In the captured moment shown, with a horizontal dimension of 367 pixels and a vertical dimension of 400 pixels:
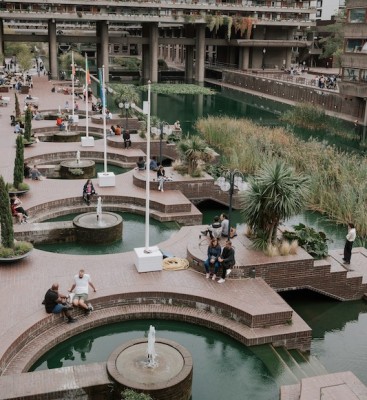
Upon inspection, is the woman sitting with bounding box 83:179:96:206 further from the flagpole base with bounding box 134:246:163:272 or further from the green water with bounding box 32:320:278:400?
the green water with bounding box 32:320:278:400

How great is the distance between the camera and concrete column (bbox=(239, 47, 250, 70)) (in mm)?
80500

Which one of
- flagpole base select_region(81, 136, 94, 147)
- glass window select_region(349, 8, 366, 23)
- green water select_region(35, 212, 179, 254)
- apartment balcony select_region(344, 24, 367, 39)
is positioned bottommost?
green water select_region(35, 212, 179, 254)

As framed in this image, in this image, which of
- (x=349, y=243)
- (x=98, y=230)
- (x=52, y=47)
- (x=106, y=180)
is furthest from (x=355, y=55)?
(x=52, y=47)

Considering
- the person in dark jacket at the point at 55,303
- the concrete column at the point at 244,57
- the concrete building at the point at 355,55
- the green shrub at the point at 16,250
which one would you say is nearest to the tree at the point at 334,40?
the concrete column at the point at 244,57

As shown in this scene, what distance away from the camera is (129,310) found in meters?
13.6

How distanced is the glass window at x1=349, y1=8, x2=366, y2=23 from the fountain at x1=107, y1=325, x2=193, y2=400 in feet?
131

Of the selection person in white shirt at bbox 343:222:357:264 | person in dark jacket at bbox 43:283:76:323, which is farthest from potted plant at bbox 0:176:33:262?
person in white shirt at bbox 343:222:357:264

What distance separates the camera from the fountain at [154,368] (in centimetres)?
998

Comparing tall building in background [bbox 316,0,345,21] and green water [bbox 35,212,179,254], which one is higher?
tall building in background [bbox 316,0,345,21]

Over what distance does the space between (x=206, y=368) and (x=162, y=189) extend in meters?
11.5

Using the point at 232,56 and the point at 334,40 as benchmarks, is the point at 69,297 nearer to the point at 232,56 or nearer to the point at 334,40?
the point at 232,56

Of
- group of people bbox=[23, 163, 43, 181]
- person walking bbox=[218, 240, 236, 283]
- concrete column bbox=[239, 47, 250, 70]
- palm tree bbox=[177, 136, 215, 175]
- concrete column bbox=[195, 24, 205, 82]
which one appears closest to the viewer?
person walking bbox=[218, 240, 236, 283]

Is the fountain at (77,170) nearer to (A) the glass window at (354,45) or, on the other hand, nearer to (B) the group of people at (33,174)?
(B) the group of people at (33,174)

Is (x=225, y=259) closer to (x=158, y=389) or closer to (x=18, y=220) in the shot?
(x=158, y=389)
